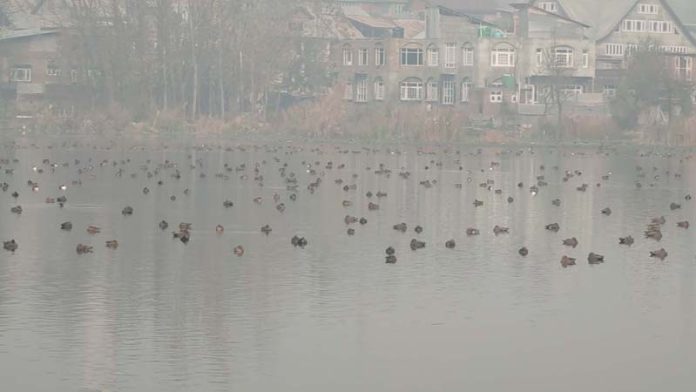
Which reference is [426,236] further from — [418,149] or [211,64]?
[211,64]

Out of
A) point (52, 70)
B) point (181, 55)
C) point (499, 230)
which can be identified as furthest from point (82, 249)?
point (52, 70)

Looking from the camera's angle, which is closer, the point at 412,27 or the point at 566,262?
the point at 566,262

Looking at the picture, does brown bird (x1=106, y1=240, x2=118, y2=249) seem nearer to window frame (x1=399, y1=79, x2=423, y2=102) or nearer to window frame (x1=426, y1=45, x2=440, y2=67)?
window frame (x1=399, y1=79, x2=423, y2=102)

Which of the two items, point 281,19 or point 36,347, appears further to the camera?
point 281,19

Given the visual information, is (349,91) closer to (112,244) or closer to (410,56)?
(410,56)

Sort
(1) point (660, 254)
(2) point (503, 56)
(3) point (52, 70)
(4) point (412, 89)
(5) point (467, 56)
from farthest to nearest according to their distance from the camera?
(5) point (467, 56), (4) point (412, 89), (2) point (503, 56), (3) point (52, 70), (1) point (660, 254)

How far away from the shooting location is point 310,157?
110812 millimetres

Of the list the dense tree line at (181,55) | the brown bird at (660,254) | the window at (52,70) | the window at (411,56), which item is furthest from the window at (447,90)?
the brown bird at (660,254)

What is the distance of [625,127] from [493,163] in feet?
153

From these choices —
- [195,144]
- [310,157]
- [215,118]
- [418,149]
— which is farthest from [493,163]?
[215,118]

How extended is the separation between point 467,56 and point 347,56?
521 inches

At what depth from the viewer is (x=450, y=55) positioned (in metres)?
191

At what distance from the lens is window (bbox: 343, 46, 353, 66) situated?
19111cm

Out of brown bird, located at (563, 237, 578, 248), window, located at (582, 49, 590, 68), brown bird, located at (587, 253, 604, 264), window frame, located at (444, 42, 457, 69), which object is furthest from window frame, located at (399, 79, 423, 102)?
brown bird, located at (587, 253, 604, 264)
